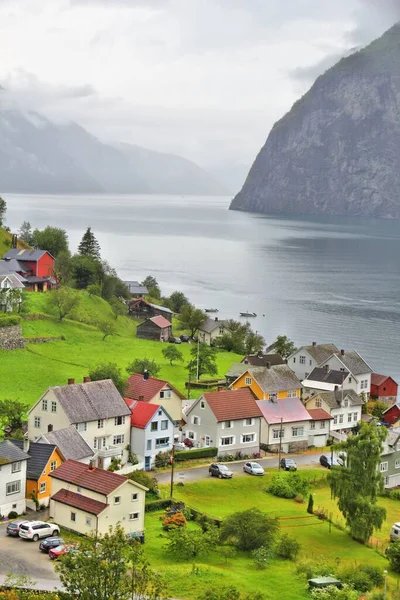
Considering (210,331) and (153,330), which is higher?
(153,330)

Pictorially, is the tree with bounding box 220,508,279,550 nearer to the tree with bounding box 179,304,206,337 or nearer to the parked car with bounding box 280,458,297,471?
the parked car with bounding box 280,458,297,471

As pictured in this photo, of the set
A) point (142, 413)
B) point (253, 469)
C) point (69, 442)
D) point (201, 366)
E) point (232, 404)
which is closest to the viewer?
point (69, 442)

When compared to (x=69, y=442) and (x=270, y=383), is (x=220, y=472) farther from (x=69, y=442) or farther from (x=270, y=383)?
(x=270, y=383)

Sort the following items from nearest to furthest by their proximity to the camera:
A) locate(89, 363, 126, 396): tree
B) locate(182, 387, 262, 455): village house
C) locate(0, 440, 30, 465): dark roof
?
locate(0, 440, 30, 465): dark roof
locate(182, 387, 262, 455): village house
locate(89, 363, 126, 396): tree

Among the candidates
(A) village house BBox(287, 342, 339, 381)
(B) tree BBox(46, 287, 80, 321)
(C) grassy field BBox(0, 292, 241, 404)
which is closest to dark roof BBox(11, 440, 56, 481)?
(C) grassy field BBox(0, 292, 241, 404)

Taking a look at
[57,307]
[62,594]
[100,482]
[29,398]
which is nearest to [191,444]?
[29,398]

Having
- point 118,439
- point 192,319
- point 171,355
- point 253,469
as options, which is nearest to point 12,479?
point 118,439
